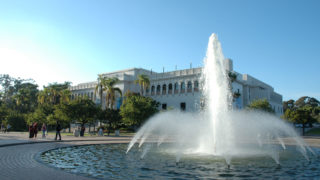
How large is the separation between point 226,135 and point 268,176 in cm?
733

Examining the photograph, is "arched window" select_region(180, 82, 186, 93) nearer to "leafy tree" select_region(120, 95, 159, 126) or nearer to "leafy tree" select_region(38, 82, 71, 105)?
"leafy tree" select_region(120, 95, 159, 126)

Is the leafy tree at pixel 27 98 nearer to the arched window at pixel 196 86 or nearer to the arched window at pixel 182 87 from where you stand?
the arched window at pixel 182 87

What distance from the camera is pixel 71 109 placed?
120 feet

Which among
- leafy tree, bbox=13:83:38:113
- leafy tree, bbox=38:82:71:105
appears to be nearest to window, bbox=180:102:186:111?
leafy tree, bbox=38:82:71:105

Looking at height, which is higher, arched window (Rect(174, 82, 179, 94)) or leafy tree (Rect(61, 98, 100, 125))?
arched window (Rect(174, 82, 179, 94))

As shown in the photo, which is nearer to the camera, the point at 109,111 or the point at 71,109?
the point at 71,109

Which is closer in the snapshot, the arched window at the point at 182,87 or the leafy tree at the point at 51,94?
the arched window at the point at 182,87

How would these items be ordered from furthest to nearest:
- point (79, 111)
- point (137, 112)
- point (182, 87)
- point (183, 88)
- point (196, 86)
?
point (182, 87) → point (183, 88) → point (196, 86) → point (137, 112) → point (79, 111)

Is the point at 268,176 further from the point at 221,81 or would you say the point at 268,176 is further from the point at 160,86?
the point at 160,86

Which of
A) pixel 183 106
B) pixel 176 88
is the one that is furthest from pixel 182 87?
pixel 183 106

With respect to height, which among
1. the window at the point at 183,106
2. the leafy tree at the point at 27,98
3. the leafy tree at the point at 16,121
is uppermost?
the leafy tree at the point at 27,98

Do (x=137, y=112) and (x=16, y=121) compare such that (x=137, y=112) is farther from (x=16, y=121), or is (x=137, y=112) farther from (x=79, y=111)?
(x=16, y=121)

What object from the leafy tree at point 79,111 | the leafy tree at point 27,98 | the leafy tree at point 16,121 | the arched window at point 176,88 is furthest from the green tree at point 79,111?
the leafy tree at point 27,98

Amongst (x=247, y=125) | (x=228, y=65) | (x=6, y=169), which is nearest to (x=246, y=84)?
(x=228, y=65)
